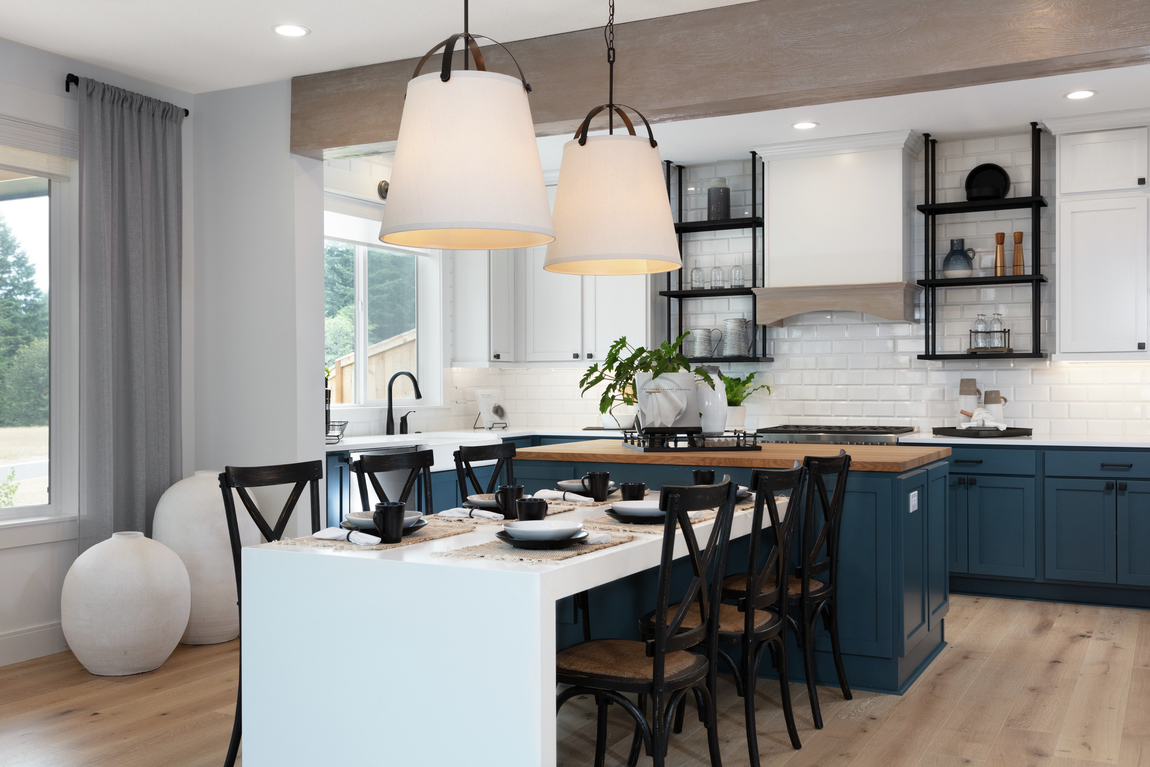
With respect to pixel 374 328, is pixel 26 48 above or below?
above

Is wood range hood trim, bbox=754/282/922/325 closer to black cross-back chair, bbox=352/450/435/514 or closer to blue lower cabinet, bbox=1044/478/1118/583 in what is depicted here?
blue lower cabinet, bbox=1044/478/1118/583

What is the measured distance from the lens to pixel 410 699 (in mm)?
2262

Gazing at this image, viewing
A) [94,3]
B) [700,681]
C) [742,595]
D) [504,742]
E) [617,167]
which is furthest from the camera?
[94,3]

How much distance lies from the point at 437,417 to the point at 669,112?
3425 mm

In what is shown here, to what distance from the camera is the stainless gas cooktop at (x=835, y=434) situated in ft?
18.2

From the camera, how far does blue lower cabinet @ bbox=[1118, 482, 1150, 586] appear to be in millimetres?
5031

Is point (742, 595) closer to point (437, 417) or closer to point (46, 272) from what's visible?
point (46, 272)

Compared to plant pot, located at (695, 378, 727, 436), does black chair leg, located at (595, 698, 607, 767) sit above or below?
below

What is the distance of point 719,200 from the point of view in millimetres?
6402

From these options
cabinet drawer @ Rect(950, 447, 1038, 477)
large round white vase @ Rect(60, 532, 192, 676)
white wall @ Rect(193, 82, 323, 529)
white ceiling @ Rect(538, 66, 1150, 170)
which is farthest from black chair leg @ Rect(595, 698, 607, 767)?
white ceiling @ Rect(538, 66, 1150, 170)

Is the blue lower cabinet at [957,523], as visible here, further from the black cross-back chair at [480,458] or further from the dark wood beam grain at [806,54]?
the black cross-back chair at [480,458]

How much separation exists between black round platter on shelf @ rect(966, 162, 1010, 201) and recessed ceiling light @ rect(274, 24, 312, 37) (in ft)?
12.8

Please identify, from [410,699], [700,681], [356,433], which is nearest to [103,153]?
[356,433]

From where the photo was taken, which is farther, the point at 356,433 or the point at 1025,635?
the point at 356,433
